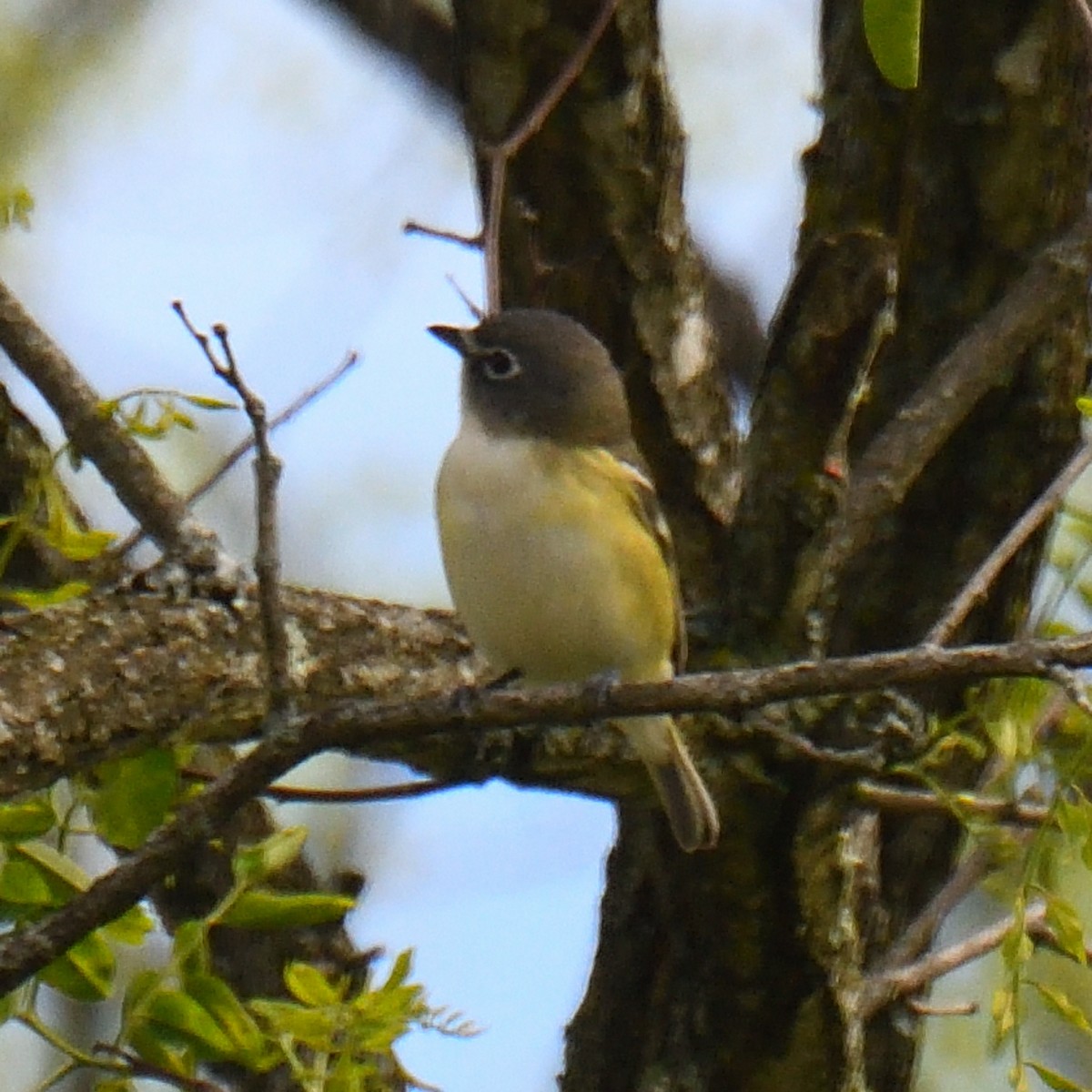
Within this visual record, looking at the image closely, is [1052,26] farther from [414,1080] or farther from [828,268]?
[414,1080]

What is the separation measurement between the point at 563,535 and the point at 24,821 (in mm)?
1698

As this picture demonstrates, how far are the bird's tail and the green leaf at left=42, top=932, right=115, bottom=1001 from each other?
4.41 feet

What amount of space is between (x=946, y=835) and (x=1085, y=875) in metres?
1.16

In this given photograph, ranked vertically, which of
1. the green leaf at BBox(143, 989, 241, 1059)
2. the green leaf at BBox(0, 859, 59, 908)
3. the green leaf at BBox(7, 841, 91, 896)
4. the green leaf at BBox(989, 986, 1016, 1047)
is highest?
the green leaf at BBox(989, 986, 1016, 1047)

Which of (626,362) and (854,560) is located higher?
(626,362)

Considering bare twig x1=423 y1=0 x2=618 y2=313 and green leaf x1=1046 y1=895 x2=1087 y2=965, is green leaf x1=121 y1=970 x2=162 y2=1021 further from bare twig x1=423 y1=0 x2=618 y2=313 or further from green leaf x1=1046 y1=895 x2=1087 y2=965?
bare twig x1=423 y1=0 x2=618 y2=313

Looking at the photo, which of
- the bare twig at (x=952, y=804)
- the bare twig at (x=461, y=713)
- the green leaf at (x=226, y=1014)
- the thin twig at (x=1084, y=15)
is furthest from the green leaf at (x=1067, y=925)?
the thin twig at (x=1084, y=15)

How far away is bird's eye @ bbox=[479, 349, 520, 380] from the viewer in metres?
4.39

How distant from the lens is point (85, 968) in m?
2.62

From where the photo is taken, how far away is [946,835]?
4.47 m

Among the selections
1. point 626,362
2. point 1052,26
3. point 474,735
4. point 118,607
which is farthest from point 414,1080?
point 1052,26

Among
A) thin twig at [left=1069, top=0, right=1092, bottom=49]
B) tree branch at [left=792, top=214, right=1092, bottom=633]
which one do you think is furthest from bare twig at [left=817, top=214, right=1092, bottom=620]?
thin twig at [left=1069, top=0, right=1092, bottom=49]

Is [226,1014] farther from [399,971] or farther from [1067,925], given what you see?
[1067,925]

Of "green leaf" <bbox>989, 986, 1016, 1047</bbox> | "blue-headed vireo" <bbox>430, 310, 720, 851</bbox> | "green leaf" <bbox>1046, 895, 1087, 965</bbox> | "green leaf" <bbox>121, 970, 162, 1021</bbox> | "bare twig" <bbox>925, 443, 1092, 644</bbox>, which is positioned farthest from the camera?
"blue-headed vireo" <bbox>430, 310, 720, 851</bbox>
